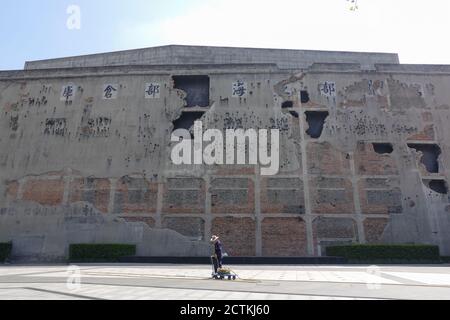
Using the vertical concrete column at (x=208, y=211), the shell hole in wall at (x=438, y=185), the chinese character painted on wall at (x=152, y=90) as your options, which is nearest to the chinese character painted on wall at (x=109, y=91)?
the chinese character painted on wall at (x=152, y=90)

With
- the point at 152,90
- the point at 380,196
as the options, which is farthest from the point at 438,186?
the point at 152,90

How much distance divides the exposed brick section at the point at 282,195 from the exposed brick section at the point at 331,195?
690 mm

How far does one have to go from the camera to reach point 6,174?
19.5 meters

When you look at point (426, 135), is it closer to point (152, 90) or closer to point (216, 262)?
point (152, 90)

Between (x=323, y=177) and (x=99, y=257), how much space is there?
11.9 metres

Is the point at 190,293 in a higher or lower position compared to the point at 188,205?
lower

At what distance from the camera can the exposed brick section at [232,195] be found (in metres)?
18.2

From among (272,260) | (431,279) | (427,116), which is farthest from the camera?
(427,116)

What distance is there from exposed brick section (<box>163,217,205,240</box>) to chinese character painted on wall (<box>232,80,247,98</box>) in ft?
25.0

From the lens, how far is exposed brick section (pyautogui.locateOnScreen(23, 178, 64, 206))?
18.7 metres

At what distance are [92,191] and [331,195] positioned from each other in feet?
41.0

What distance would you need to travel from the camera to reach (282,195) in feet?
60.5
